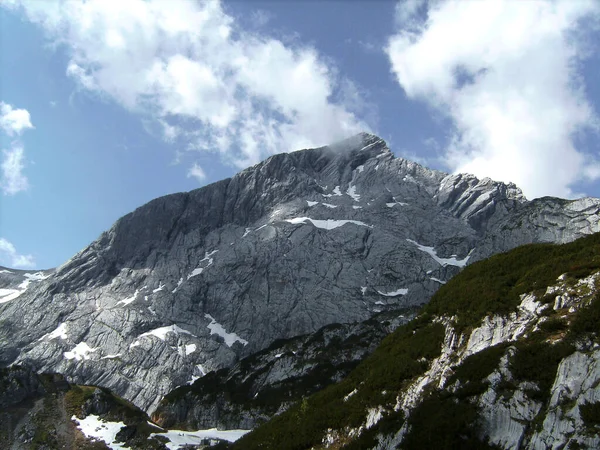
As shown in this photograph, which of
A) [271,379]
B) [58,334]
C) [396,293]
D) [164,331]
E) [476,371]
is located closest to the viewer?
[476,371]

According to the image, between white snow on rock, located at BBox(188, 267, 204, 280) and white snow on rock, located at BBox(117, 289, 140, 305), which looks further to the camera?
white snow on rock, located at BBox(188, 267, 204, 280)

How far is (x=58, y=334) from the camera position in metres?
177

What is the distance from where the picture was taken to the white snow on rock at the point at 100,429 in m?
103

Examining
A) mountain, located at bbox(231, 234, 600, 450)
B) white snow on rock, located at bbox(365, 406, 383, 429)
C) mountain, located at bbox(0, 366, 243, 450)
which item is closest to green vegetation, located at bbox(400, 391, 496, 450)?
mountain, located at bbox(231, 234, 600, 450)

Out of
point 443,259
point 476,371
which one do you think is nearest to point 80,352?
point 443,259

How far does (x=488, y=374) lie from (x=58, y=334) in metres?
171

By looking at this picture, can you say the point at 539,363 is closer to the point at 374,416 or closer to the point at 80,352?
the point at 374,416

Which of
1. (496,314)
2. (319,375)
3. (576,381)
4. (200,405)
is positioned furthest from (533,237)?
(576,381)

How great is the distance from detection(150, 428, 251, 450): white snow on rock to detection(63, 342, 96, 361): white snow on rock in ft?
202

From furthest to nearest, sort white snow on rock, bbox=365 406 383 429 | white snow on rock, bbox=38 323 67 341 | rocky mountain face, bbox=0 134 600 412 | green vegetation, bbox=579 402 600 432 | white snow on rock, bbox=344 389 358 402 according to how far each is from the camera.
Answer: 1. white snow on rock, bbox=38 323 67 341
2. rocky mountain face, bbox=0 134 600 412
3. white snow on rock, bbox=344 389 358 402
4. white snow on rock, bbox=365 406 383 429
5. green vegetation, bbox=579 402 600 432

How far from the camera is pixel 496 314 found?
40594 mm

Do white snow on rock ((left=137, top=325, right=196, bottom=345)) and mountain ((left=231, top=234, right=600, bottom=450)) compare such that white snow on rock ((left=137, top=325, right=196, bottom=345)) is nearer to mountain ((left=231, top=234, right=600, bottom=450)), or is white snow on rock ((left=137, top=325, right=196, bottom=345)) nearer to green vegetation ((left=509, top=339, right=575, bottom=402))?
mountain ((left=231, top=234, right=600, bottom=450))

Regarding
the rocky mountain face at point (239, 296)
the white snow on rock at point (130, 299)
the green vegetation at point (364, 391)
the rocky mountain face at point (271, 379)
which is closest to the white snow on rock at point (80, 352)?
the rocky mountain face at point (239, 296)

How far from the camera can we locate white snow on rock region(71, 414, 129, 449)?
103169 millimetres
